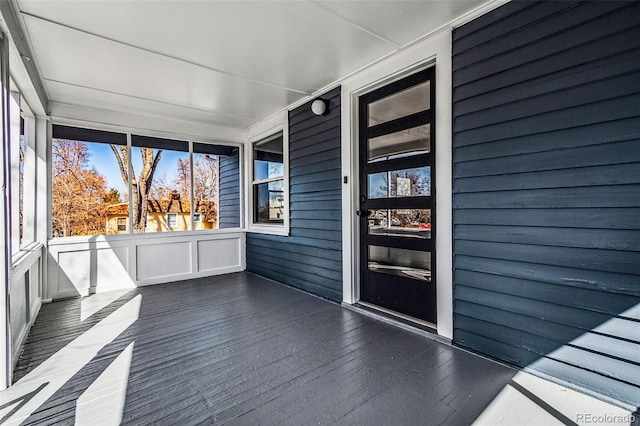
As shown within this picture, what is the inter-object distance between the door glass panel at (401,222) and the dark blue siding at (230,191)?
3.19 meters

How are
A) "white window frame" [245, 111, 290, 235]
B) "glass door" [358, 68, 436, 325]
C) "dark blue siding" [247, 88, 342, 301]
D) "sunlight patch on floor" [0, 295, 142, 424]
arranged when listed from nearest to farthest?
"sunlight patch on floor" [0, 295, 142, 424] < "glass door" [358, 68, 436, 325] < "dark blue siding" [247, 88, 342, 301] < "white window frame" [245, 111, 290, 235]

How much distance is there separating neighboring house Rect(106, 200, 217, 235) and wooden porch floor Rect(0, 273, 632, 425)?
4.93 feet

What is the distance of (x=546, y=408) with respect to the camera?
5.51 feet

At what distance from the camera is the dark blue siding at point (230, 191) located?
→ 563 cm

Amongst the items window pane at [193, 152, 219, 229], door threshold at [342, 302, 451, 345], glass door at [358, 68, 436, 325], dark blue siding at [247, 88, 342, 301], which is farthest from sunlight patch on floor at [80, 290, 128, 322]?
glass door at [358, 68, 436, 325]

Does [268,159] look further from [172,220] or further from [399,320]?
[399,320]

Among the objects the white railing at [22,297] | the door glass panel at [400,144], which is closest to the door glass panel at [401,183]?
the door glass panel at [400,144]

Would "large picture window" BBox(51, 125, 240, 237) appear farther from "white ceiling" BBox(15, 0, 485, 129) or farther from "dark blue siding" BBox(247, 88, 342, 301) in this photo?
"dark blue siding" BBox(247, 88, 342, 301)

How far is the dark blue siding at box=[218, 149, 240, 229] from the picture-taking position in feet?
18.5

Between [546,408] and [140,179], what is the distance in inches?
208

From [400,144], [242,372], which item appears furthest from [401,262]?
[242,372]

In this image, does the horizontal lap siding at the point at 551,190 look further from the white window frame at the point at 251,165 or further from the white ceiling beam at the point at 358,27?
the white window frame at the point at 251,165

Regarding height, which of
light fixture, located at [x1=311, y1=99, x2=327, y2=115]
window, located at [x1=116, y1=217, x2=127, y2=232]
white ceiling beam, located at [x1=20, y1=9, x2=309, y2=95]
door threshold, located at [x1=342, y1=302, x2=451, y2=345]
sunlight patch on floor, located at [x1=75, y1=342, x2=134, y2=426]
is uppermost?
white ceiling beam, located at [x1=20, y1=9, x2=309, y2=95]

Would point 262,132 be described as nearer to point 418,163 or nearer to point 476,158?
point 418,163
